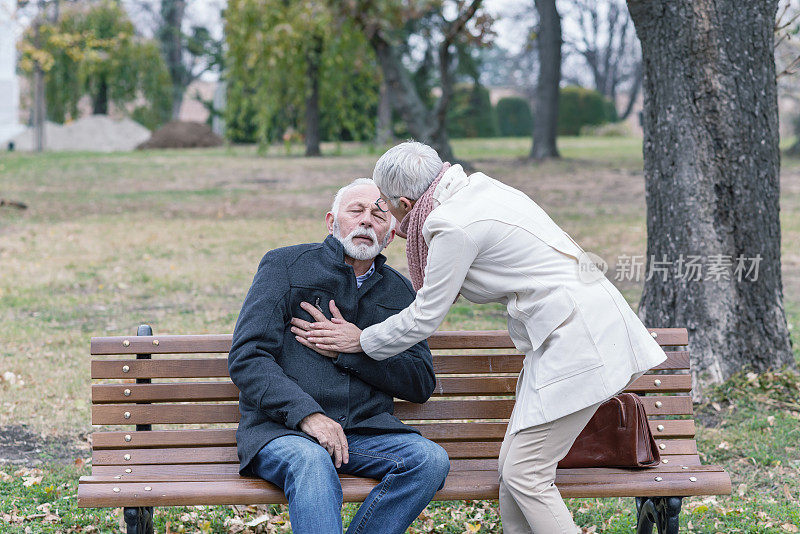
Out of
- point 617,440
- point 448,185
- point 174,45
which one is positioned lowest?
point 617,440

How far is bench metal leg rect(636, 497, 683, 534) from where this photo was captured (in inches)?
127

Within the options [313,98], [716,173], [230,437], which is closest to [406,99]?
[313,98]

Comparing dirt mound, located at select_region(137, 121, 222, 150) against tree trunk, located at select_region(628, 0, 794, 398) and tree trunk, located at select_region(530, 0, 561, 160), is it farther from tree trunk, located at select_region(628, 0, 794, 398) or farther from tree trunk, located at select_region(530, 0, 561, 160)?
tree trunk, located at select_region(628, 0, 794, 398)

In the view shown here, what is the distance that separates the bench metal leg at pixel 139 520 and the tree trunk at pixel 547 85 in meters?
15.6

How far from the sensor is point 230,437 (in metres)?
3.46

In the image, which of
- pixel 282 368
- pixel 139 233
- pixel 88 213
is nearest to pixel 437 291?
pixel 282 368

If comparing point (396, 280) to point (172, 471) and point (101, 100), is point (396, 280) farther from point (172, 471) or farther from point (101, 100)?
point (101, 100)

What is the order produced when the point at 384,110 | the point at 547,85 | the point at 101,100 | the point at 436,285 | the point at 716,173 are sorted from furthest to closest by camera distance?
the point at 101,100
the point at 384,110
the point at 547,85
the point at 716,173
the point at 436,285

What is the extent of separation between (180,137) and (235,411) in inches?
928

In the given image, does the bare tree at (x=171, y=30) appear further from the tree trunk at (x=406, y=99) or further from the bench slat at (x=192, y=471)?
the bench slat at (x=192, y=471)

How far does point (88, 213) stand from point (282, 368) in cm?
989

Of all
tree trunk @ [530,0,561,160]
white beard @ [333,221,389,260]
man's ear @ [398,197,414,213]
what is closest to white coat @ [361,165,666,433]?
man's ear @ [398,197,414,213]

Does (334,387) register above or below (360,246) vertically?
below

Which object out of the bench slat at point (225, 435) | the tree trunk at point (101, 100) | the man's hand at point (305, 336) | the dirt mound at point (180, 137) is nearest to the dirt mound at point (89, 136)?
the tree trunk at point (101, 100)
